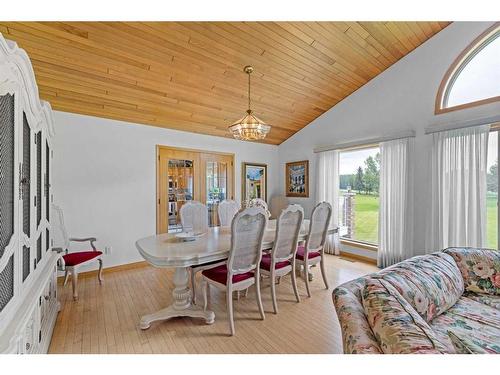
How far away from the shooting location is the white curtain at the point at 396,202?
3.57 metres

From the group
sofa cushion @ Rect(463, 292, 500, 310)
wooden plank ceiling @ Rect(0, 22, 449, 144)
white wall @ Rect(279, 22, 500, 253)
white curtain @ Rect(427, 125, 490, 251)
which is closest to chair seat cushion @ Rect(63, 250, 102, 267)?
wooden plank ceiling @ Rect(0, 22, 449, 144)

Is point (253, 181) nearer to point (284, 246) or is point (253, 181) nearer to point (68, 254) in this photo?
point (284, 246)

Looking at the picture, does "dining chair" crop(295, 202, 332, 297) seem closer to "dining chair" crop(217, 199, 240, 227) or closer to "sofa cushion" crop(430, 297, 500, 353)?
"dining chair" crop(217, 199, 240, 227)

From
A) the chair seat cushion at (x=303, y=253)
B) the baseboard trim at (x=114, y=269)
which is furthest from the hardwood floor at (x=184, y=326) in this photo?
the chair seat cushion at (x=303, y=253)

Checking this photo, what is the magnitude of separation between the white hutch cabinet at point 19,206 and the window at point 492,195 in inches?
173

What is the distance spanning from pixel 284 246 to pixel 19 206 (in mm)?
2142

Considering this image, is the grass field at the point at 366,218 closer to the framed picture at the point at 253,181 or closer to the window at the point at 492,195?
the window at the point at 492,195

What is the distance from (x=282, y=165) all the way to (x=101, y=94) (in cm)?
391

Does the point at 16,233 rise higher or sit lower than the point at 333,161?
lower

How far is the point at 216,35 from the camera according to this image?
8.59 ft

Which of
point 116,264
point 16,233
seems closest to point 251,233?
point 16,233

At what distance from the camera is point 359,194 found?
4484 mm
